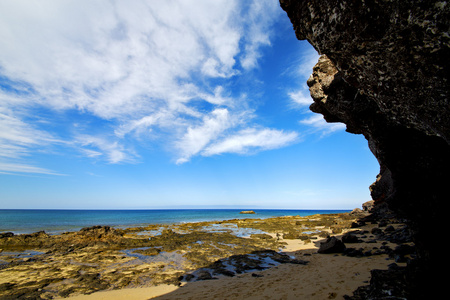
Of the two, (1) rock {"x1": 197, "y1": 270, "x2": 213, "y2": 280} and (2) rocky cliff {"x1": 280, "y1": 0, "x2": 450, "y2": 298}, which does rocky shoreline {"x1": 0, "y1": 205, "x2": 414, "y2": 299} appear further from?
(2) rocky cliff {"x1": 280, "y1": 0, "x2": 450, "y2": 298}

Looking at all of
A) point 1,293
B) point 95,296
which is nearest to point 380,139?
point 95,296

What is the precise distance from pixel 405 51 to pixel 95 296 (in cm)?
1354

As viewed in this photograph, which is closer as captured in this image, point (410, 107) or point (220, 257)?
point (410, 107)

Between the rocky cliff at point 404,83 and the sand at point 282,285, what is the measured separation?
2.92 m

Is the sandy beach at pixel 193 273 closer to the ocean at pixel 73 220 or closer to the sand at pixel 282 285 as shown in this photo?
the sand at pixel 282 285

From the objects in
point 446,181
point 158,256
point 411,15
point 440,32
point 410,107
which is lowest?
point 158,256

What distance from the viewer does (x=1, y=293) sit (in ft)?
29.3

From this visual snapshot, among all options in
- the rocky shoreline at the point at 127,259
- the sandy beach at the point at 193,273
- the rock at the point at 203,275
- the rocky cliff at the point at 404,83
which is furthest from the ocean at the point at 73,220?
the rocky cliff at the point at 404,83

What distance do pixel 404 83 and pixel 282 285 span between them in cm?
892

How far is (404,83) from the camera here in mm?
4359

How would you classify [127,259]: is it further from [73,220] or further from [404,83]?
[73,220]

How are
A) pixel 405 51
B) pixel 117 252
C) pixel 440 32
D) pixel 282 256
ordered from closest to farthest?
pixel 440 32 < pixel 405 51 < pixel 282 256 < pixel 117 252

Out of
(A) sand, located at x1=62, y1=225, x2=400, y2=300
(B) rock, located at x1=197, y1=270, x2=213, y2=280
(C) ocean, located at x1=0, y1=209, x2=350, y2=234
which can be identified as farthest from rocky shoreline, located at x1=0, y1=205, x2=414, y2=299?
(C) ocean, located at x1=0, y1=209, x2=350, y2=234

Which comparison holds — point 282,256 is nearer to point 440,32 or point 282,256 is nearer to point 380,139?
point 380,139
